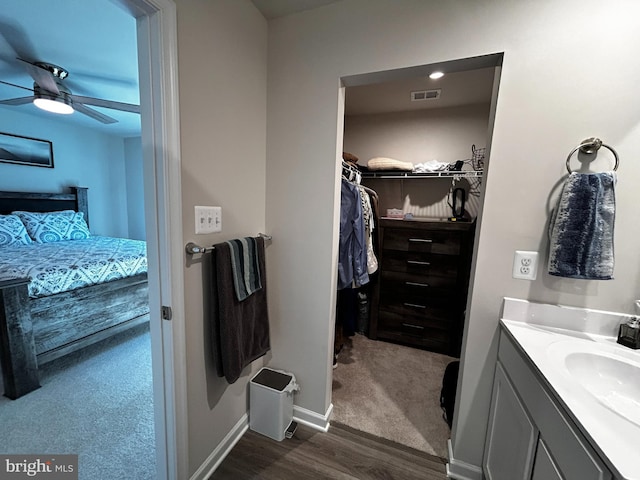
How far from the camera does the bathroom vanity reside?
0.60 m

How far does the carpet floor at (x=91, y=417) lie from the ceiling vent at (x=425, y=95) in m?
3.31

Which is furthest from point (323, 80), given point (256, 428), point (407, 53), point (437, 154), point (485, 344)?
point (256, 428)

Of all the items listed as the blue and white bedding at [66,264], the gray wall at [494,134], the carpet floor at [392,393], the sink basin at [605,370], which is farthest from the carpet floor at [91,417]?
the sink basin at [605,370]

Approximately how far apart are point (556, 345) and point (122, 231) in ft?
19.9

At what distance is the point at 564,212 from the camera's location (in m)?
1.04

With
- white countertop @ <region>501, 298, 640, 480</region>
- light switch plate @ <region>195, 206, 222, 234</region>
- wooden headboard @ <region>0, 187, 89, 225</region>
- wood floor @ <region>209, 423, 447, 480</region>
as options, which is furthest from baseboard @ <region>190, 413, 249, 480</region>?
wooden headboard @ <region>0, 187, 89, 225</region>

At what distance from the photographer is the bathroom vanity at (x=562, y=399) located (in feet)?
1.97

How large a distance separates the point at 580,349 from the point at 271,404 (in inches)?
59.6

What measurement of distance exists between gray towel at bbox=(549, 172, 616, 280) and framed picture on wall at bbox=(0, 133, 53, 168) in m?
5.67

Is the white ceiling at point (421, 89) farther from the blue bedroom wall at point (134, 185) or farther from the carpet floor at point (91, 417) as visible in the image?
the blue bedroom wall at point (134, 185)

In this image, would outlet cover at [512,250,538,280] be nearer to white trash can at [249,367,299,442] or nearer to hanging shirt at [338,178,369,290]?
hanging shirt at [338,178,369,290]

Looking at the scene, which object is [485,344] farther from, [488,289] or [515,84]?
[515,84]

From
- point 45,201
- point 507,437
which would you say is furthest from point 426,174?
point 45,201

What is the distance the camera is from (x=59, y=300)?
2010 millimetres
